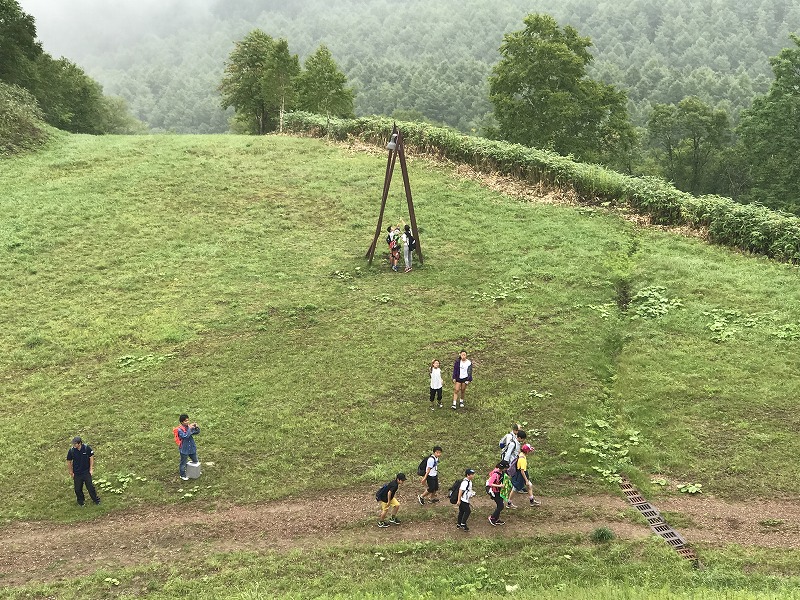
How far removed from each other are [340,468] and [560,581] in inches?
226

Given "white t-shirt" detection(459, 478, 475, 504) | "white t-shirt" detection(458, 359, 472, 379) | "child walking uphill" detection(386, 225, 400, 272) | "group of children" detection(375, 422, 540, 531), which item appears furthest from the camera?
"child walking uphill" detection(386, 225, 400, 272)

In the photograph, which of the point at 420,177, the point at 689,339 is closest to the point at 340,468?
the point at 689,339

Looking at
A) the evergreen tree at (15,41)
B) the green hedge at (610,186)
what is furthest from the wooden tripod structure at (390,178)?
the evergreen tree at (15,41)

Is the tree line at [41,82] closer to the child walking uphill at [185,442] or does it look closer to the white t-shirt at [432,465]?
the child walking uphill at [185,442]

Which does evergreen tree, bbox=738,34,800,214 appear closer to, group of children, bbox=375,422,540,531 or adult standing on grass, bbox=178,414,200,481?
group of children, bbox=375,422,540,531

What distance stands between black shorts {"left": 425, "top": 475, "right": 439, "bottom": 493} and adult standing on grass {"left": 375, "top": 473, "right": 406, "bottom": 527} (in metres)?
0.68

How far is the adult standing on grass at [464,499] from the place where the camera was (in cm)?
1268

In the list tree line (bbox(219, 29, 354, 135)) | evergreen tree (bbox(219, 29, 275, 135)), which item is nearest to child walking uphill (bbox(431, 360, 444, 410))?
tree line (bbox(219, 29, 354, 135))

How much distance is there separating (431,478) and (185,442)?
5.45 m

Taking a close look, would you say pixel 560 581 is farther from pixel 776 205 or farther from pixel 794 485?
pixel 776 205

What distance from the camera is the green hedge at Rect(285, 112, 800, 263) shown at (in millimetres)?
24438

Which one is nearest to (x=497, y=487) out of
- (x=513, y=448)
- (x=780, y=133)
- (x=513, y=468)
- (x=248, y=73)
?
(x=513, y=468)

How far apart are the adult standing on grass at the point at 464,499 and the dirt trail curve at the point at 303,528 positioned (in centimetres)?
24

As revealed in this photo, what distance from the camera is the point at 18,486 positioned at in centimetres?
1486
